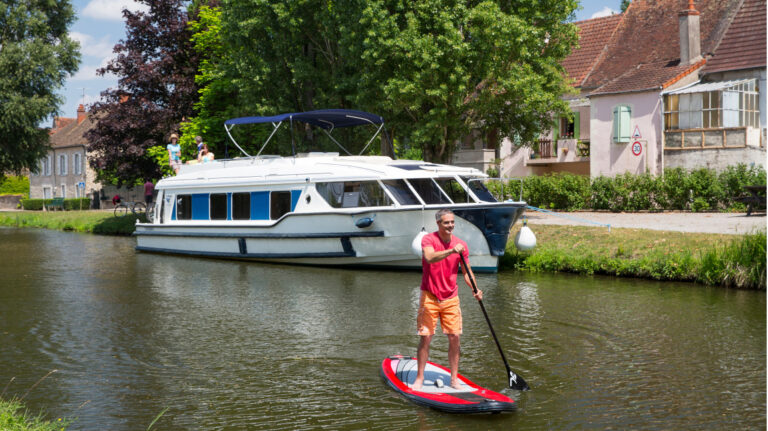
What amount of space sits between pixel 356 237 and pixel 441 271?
11.1 metres

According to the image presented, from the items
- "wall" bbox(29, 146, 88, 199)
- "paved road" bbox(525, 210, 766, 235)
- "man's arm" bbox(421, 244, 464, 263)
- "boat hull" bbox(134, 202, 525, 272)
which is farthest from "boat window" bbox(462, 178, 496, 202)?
"wall" bbox(29, 146, 88, 199)

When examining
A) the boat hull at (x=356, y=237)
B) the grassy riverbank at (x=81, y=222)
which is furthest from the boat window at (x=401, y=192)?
the grassy riverbank at (x=81, y=222)

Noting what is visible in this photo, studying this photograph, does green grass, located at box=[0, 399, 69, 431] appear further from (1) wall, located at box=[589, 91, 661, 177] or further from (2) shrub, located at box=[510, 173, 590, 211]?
(1) wall, located at box=[589, 91, 661, 177]

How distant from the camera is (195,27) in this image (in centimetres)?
3459

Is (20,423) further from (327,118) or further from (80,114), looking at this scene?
(80,114)

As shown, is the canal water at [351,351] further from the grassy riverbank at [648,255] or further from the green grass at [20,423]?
the grassy riverbank at [648,255]

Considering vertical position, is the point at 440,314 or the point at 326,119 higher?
the point at 326,119

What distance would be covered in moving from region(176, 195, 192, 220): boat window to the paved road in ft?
31.7

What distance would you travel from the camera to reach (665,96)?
3259 centimetres

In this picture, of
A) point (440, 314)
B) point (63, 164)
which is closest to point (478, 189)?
point (440, 314)

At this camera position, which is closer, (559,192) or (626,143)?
(559,192)

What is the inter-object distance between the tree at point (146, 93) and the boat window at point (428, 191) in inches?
728

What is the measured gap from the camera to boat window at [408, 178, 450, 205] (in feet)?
59.9

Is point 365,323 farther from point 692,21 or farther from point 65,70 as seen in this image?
point 65,70
